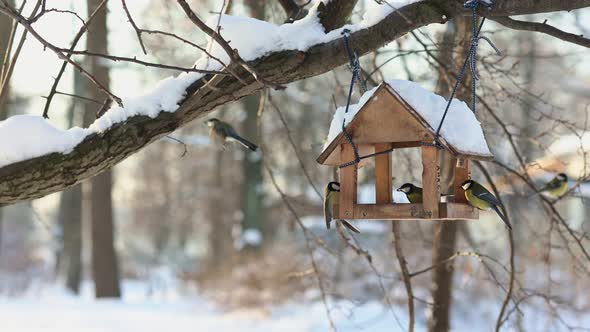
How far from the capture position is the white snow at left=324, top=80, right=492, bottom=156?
347cm

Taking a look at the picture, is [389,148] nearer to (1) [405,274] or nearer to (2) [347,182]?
(2) [347,182]

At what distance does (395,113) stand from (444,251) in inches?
132

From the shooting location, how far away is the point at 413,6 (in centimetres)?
357

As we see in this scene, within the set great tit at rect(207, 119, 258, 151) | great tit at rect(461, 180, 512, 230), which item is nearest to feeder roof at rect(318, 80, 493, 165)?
great tit at rect(461, 180, 512, 230)

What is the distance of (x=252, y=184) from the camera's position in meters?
17.8

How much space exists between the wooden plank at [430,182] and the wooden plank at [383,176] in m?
0.25

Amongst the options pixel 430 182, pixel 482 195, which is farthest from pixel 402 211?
pixel 482 195

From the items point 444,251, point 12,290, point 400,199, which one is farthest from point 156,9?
point 12,290

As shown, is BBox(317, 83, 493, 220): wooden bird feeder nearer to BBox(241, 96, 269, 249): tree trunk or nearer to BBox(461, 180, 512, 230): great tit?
BBox(461, 180, 512, 230): great tit

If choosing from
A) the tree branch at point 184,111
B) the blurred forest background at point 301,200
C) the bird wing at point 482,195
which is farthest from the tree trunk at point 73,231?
the bird wing at point 482,195

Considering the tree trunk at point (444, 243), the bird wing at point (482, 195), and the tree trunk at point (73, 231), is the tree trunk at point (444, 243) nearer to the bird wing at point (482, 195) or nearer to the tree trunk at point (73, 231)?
the bird wing at point (482, 195)

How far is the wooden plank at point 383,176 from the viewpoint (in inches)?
148

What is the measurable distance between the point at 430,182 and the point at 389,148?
320 millimetres

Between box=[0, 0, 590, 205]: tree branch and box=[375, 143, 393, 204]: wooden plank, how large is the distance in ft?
1.66
